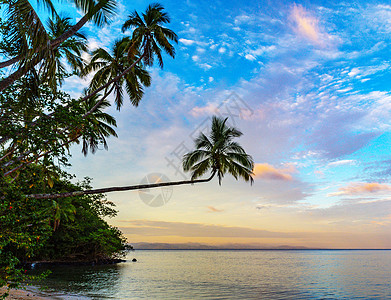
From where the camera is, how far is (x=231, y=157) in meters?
18.1

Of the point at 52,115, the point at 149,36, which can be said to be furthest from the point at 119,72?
the point at 52,115

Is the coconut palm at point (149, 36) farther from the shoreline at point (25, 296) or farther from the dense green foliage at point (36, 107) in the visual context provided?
the shoreline at point (25, 296)

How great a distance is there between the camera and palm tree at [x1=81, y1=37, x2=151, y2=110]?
17.4 metres

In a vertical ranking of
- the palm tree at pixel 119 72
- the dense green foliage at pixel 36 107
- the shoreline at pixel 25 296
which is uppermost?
the palm tree at pixel 119 72

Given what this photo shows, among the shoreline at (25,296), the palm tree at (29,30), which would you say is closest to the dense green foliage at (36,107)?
the palm tree at (29,30)

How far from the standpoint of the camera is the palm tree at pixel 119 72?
17375 mm

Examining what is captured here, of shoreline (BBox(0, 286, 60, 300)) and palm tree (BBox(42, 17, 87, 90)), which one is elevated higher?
palm tree (BBox(42, 17, 87, 90))

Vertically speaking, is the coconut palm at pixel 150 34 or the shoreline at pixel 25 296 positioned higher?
the coconut palm at pixel 150 34

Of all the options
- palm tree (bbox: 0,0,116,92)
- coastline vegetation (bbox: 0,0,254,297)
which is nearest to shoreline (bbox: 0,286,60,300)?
coastline vegetation (bbox: 0,0,254,297)

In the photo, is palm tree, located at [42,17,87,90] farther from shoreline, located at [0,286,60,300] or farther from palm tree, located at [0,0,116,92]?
shoreline, located at [0,286,60,300]

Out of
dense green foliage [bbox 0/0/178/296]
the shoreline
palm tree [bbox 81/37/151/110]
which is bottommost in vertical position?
the shoreline

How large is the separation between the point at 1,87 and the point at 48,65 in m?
1.53

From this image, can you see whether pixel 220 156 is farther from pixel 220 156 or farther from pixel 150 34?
pixel 150 34

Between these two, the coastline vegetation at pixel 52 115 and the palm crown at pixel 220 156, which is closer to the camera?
the coastline vegetation at pixel 52 115
